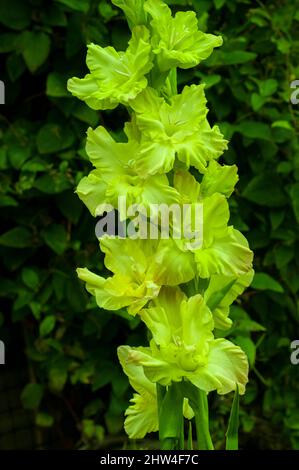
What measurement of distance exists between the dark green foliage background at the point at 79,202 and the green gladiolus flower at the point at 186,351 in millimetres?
860

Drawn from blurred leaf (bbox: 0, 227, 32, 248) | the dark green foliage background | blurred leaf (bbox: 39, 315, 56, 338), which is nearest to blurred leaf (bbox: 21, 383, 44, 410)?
the dark green foliage background

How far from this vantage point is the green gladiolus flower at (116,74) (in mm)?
689

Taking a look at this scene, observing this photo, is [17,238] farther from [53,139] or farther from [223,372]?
[223,372]

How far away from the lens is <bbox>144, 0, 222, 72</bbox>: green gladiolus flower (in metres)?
0.69

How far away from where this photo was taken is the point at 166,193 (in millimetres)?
666

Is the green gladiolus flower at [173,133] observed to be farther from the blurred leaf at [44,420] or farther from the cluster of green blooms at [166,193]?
the blurred leaf at [44,420]

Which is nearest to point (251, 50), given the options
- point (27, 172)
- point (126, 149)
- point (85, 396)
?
point (27, 172)

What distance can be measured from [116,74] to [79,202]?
3.08ft

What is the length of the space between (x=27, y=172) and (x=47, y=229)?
0.44 ft

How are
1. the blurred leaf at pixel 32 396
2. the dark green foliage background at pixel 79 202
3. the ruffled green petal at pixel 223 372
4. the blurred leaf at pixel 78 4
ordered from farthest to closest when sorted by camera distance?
the blurred leaf at pixel 32 396, the dark green foliage background at pixel 79 202, the blurred leaf at pixel 78 4, the ruffled green petal at pixel 223 372

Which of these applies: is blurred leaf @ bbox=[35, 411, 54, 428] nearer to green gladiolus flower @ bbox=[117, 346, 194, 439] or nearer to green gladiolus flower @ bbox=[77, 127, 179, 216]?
green gladiolus flower @ bbox=[117, 346, 194, 439]

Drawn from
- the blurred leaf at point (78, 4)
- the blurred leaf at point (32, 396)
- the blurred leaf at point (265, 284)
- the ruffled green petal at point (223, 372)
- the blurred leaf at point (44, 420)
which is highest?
the blurred leaf at point (78, 4)

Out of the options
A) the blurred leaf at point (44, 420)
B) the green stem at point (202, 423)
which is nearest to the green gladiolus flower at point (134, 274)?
the green stem at point (202, 423)

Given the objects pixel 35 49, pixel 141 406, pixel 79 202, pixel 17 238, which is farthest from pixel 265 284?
pixel 141 406
